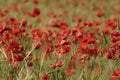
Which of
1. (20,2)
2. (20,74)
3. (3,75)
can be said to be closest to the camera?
(20,74)

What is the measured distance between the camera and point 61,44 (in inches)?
119

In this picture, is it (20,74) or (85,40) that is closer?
(20,74)

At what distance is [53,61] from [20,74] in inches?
20.5

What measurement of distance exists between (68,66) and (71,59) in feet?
0.19

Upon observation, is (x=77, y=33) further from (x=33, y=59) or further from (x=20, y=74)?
(x=20, y=74)

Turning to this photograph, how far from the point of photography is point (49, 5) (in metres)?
9.62

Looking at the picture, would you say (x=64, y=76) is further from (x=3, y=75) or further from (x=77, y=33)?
(x=77, y=33)

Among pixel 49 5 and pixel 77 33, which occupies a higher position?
pixel 77 33

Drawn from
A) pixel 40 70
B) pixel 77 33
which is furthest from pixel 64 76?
pixel 77 33

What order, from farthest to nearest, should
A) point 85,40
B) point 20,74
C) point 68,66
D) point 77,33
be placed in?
point 77,33 < point 85,40 < point 68,66 < point 20,74

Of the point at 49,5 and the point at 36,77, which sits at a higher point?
the point at 36,77

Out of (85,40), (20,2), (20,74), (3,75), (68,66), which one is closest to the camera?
(20,74)

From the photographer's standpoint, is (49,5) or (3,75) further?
(49,5)

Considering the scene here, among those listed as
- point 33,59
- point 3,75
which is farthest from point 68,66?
point 3,75
